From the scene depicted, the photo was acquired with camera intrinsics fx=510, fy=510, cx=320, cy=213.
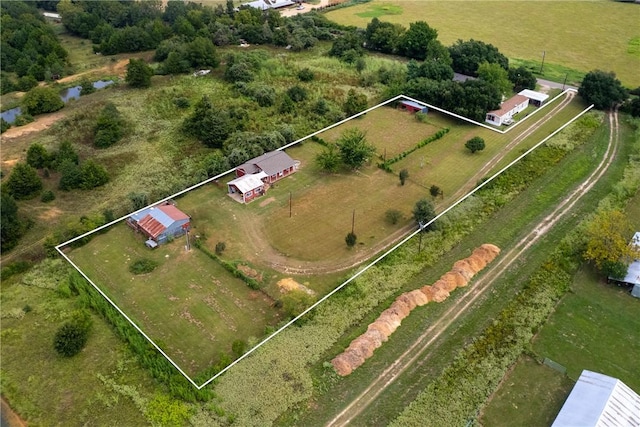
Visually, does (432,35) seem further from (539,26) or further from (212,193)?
(212,193)

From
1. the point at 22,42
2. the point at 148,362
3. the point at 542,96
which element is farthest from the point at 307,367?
the point at 22,42

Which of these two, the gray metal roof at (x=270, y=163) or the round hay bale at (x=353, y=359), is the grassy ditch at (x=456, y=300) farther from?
the gray metal roof at (x=270, y=163)

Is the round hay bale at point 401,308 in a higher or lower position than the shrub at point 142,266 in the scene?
lower

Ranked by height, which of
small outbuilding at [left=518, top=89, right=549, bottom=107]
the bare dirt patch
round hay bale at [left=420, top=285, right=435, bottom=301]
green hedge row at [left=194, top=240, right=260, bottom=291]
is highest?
small outbuilding at [left=518, top=89, right=549, bottom=107]

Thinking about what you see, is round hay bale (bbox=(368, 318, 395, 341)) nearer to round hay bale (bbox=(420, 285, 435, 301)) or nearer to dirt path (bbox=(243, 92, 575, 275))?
round hay bale (bbox=(420, 285, 435, 301))

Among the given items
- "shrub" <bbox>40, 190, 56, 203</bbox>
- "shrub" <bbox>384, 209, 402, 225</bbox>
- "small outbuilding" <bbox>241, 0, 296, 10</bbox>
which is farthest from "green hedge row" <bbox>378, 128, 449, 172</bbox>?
"small outbuilding" <bbox>241, 0, 296, 10</bbox>
